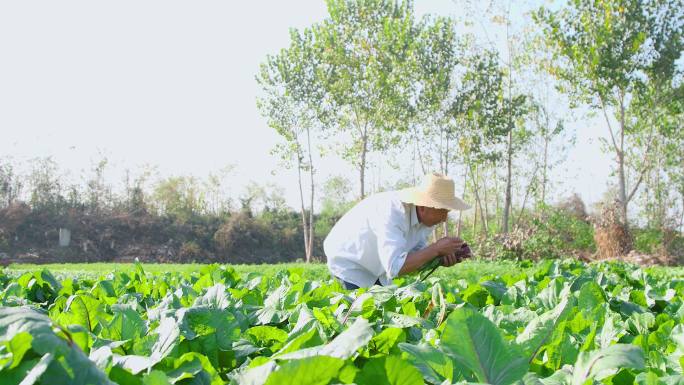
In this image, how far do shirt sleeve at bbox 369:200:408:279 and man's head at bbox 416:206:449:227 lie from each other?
22 centimetres

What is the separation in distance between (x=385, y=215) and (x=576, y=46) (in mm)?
17085

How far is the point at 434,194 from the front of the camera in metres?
3.93

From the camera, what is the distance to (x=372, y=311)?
1501mm

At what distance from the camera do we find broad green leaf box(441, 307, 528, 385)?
78cm

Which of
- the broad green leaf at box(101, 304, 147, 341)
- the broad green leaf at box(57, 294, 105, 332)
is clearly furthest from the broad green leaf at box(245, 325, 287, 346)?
the broad green leaf at box(57, 294, 105, 332)

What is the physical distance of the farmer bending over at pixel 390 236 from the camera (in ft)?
12.3

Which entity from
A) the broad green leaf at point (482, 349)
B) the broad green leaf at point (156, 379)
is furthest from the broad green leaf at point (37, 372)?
the broad green leaf at point (482, 349)

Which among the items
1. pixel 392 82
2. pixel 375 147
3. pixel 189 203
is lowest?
pixel 189 203

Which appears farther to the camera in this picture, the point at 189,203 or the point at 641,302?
the point at 189,203

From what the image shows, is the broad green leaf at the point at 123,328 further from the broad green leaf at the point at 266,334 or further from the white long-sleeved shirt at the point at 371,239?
the white long-sleeved shirt at the point at 371,239

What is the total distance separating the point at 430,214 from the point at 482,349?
3302mm

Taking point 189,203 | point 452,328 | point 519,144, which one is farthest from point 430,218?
point 189,203

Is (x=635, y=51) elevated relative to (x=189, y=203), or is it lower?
elevated

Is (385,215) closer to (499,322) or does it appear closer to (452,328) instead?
(499,322)
